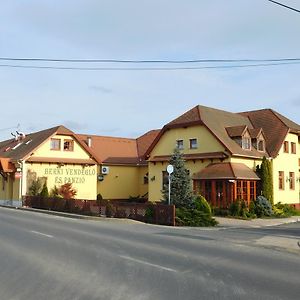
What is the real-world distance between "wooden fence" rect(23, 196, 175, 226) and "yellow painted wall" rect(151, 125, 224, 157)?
1010 centimetres

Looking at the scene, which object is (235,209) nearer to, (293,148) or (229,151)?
(229,151)


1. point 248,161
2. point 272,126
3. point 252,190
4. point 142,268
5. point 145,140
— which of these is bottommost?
point 142,268

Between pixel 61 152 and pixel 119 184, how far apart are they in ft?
25.6

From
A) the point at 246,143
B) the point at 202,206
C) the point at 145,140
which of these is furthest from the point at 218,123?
the point at 145,140

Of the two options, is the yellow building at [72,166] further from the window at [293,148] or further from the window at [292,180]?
the window at [293,148]

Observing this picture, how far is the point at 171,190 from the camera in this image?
26578 millimetres

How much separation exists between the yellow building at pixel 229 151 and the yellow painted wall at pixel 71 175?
714 centimetres

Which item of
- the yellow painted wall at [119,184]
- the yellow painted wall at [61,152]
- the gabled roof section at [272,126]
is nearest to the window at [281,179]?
the gabled roof section at [272,126]

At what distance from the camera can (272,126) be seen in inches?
1500

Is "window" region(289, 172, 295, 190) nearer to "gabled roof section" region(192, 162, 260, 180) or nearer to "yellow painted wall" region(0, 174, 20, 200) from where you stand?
"gabled roof section" region(192, 162, 260, 180)

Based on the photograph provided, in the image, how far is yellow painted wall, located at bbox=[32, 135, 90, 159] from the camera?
1609 inches

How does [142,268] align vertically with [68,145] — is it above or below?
below

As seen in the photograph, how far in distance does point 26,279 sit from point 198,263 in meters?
4.05

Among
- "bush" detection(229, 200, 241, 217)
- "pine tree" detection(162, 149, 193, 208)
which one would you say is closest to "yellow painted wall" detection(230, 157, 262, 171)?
"bush" detection(229, 200, 241, 217)
